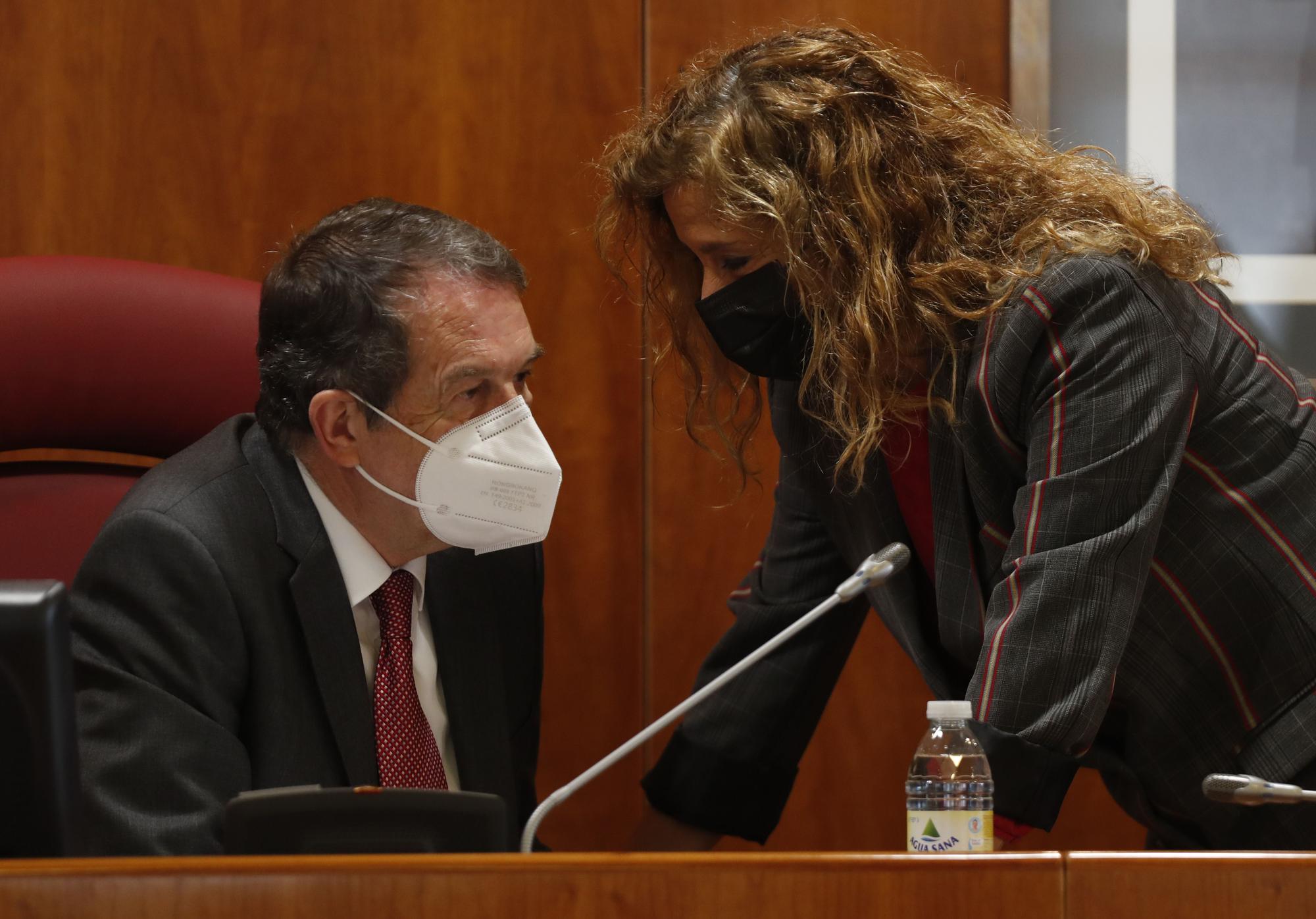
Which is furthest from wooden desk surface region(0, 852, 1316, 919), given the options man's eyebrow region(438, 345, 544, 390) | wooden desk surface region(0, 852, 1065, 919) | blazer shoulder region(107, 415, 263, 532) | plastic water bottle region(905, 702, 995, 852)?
man's eyebrow region(438, 345, 544, 390)

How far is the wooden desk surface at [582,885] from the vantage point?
76 centimetres

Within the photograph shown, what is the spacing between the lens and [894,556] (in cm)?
113

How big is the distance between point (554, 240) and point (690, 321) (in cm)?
53

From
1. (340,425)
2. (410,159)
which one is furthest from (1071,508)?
(410,159)

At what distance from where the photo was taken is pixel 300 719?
4.72ft

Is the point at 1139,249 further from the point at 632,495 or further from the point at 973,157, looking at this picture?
the point at 632,495

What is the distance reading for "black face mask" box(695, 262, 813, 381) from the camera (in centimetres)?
143

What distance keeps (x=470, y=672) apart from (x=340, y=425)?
0.31m

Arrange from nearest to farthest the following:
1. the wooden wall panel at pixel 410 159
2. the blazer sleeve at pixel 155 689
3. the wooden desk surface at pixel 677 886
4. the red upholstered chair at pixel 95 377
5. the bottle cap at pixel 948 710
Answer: the wooden desk surface at pixel 677 886, the bottle cap at pixel 948 710, the blazer sleeve at pixel 155 689, the red upholstered chair at pixel 95 377, the wooden wall panel at pixel 410 159

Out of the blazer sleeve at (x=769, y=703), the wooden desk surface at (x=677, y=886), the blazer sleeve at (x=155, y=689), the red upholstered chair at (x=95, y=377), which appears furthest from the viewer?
the blazer sleeve at (x=769, y=703)

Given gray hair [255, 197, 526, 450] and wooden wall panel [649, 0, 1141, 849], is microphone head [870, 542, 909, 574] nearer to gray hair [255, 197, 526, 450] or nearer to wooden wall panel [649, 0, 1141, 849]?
gray hair [255, 197, 526, 450]

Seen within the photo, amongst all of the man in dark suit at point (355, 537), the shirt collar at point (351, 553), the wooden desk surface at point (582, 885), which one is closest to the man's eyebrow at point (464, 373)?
the man in dark suit at point (355, 537)

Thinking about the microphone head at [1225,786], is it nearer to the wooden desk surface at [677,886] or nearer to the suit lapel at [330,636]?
the wooden desk surface at [677,886]

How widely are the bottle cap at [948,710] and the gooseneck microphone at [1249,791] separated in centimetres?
18
